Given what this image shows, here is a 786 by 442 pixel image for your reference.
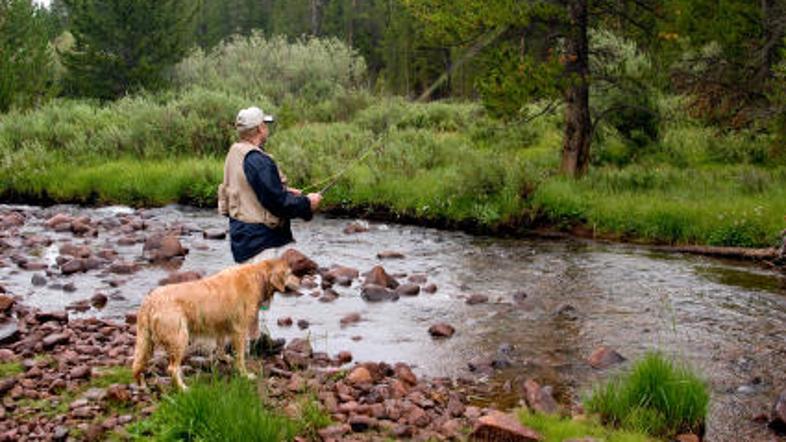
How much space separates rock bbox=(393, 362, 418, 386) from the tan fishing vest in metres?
1.81

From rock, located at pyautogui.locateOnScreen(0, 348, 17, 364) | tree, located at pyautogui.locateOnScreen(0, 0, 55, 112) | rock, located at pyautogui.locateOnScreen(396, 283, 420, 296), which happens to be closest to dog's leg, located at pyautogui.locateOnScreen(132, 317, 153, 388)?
rock, located at pyautogui.locateOnScreen(0, 348, 17, 364)

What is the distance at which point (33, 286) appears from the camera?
11.7 m

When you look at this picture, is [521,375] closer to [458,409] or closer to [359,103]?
[458,409]

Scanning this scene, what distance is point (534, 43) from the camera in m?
17.6

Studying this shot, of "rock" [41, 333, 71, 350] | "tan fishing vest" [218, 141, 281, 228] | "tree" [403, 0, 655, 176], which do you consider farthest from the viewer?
"tree" [403, 0, 655, 176]

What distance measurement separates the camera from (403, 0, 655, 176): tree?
15.8 meters

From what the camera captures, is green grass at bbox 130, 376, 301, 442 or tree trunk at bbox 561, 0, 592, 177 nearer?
green grass at bbox 130, 376, 301, 442

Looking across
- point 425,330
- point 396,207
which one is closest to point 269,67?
point 396,207

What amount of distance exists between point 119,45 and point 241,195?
28378 millimetres

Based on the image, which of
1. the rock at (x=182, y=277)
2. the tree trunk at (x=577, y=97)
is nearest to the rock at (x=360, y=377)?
the rock at (x=182, y=277)

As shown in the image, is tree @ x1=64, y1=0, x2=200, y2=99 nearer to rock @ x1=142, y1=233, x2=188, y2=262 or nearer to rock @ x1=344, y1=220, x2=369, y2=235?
rock @ x1=344, y1=220, x2=369, y2=235

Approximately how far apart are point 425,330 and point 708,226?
Result: 22.7ft

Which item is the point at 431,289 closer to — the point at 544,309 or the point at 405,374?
the point at 544,309

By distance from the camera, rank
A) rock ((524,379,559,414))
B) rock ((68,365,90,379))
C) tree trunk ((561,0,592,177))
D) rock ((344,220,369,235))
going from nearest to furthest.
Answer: rock ((524,379,559,414)) → rock ((68,365,90,379)) → rock ((344,220,369,235)) → tree trunk ((561,0,592,177))
